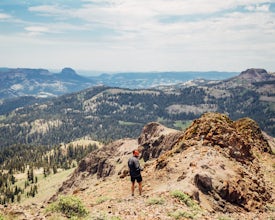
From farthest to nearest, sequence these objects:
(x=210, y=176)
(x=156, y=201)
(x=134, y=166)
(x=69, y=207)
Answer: (x=134, y=166), (x=210, y=176), (x=156, y=201), (x=69, y=207)

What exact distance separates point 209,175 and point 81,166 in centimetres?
9989

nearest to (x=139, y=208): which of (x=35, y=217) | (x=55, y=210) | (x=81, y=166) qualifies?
(x=55, y=210)

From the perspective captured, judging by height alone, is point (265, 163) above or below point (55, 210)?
below

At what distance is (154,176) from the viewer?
3656 centimetres

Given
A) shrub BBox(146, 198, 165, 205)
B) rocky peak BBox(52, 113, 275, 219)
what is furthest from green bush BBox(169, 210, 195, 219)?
shrub BBox(146, 198, 165, 205)

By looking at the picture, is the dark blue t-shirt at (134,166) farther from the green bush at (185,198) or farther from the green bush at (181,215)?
Answer: the green bush at (181,215)

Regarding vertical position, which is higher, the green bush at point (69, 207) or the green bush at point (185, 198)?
the green bush at point (69, 207)

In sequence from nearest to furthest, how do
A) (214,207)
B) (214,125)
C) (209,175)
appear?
(214,207), (209,175), (214,125)

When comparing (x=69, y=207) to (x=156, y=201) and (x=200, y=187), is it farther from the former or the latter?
(x=200, y=187)

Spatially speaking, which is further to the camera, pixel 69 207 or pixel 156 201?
pixel 156 201

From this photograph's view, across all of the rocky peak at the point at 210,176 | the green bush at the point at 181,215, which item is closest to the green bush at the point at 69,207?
the rocky peak at the point at 210,176

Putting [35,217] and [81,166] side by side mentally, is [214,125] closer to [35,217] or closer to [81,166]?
[35,217]

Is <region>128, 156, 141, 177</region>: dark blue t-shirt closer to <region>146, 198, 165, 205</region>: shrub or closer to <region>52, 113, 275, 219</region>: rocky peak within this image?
<region>52, 113, 275, 219</region>: rocky peak

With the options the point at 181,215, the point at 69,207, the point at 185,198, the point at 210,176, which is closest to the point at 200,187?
the point at 210,176
